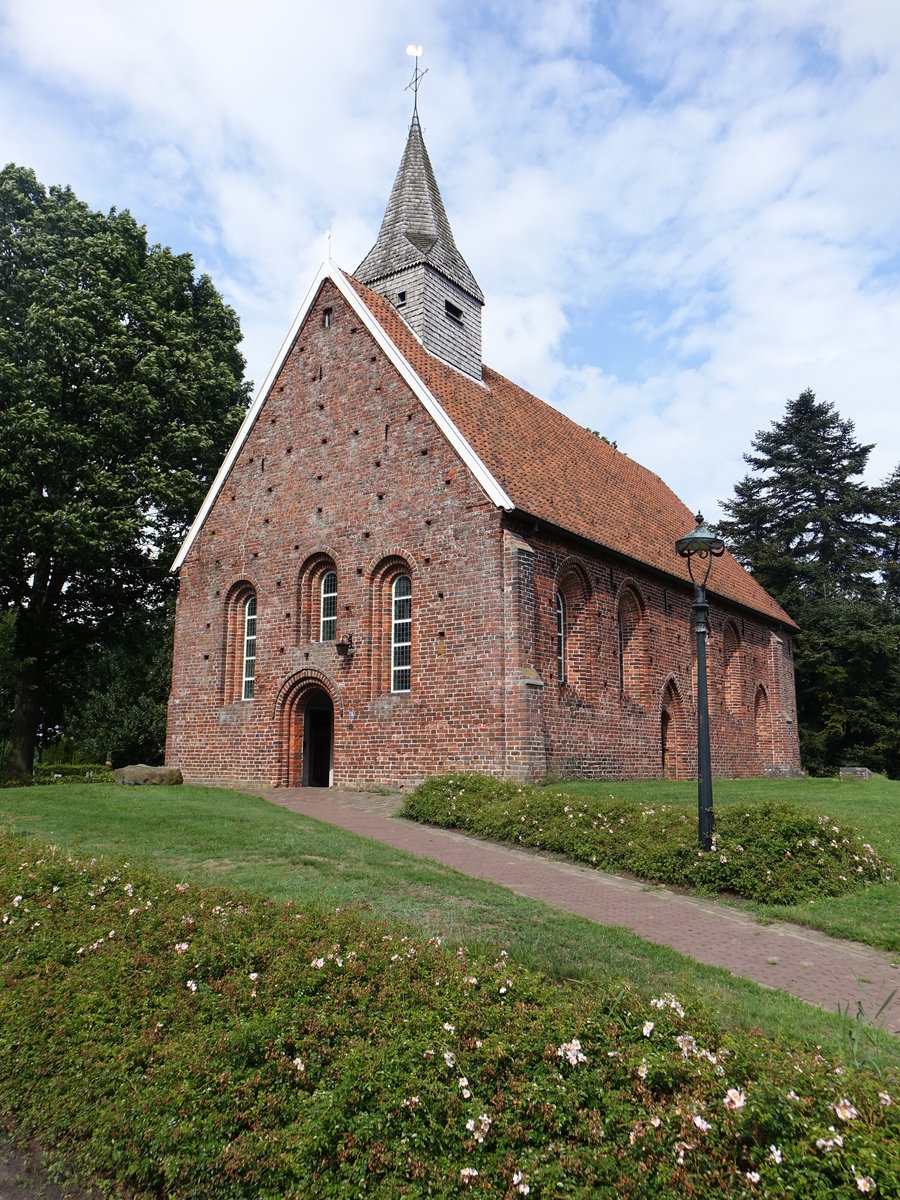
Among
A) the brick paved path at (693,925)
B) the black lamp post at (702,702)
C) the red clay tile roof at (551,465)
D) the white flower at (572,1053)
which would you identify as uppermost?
the red clay tile roof at (551,465)

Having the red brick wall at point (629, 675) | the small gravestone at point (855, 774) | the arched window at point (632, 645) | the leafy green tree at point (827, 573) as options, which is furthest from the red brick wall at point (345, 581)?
the leafy green tree at point (827, 573)

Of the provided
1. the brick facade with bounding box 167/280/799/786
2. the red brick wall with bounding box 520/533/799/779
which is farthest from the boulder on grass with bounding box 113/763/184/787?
the red brick wall with bounding box 520/533/799/779

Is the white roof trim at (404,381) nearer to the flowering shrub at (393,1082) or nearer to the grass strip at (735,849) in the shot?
the grass strip at (735,849)

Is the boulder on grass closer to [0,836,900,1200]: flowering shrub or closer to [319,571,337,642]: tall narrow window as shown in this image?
[319,571,337,642]: tall narrow window

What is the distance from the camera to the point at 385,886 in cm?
861

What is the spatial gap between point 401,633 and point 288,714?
12.3 feet

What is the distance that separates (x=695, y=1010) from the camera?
466cm

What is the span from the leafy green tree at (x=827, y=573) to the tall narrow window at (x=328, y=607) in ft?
84.9

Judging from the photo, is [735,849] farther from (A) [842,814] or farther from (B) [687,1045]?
(B) [687,1045]

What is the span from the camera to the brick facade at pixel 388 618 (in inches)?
664

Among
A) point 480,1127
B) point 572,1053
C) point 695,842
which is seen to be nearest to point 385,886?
point 695,842

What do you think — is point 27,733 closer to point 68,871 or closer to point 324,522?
A: point 324,522

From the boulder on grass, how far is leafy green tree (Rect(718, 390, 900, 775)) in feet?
96.0

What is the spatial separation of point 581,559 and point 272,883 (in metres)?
12.1
